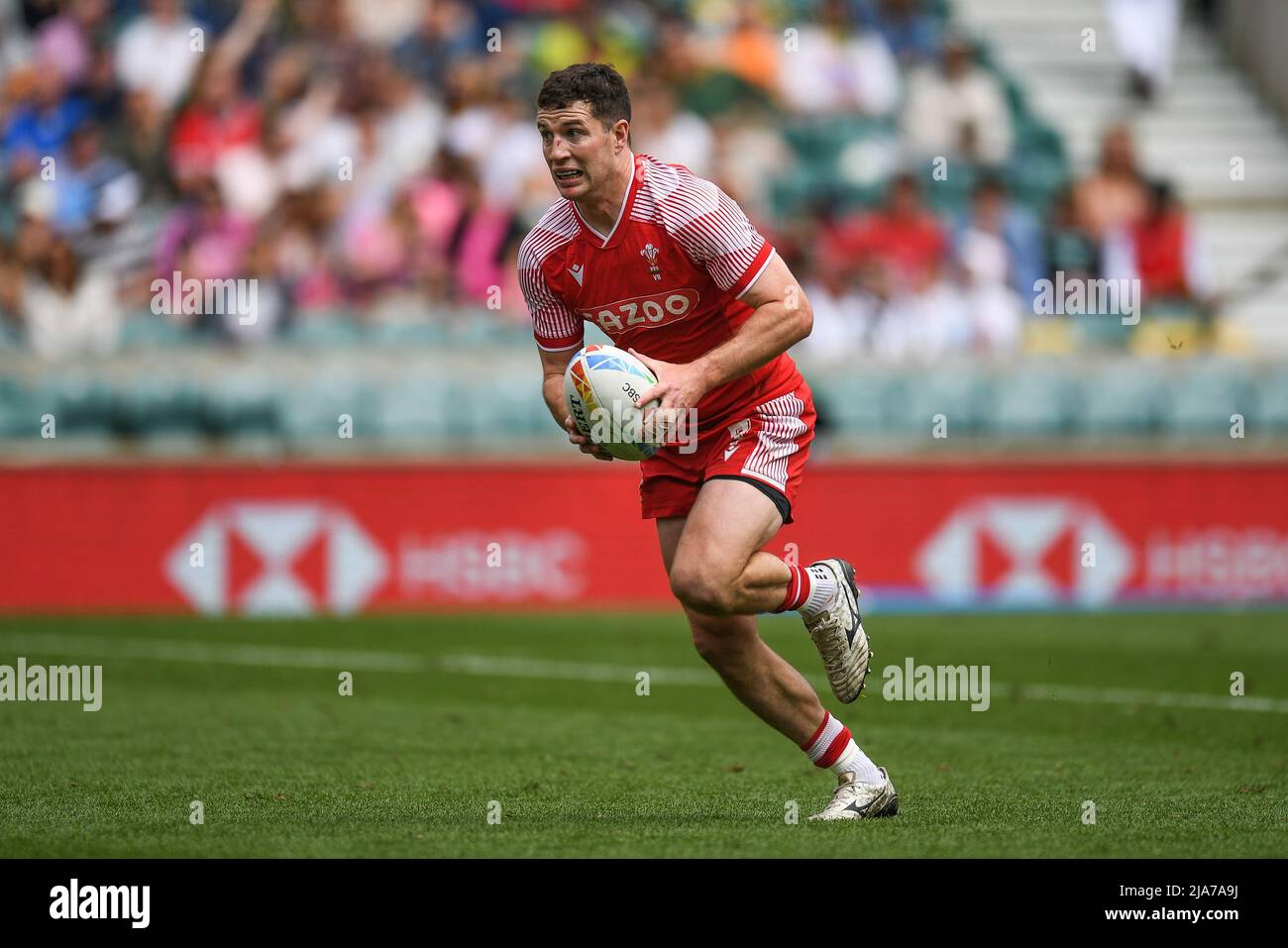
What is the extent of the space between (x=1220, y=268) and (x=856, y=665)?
15680mm

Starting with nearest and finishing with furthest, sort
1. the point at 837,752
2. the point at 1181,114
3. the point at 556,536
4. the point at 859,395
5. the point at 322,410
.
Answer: the point at 837,752, the point at 556,536, the point at 322,410, the point at 859,395, the point at 1181,114

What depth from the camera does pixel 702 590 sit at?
675cm

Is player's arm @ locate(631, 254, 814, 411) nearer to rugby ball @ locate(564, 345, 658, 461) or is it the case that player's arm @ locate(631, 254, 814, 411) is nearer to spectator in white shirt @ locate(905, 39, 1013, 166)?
rugby ball @ locate(564, 345, 658, 461)

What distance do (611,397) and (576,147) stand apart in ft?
2.81

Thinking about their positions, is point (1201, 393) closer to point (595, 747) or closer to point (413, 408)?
point (413, 408)

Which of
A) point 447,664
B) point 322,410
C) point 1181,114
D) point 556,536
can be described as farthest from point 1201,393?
point 447,664

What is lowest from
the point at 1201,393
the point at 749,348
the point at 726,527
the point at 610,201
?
the point at 726,527

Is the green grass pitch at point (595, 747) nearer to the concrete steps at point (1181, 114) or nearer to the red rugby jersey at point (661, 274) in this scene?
the red rugby jersey at point (661, 274)

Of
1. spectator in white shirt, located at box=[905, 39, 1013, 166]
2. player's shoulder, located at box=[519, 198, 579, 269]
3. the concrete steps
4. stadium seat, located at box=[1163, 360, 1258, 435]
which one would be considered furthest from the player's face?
the concrete steps

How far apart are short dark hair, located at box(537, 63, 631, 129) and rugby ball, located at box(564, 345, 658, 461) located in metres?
A: 0.79

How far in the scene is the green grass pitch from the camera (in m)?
6.49

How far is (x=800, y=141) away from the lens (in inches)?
776
